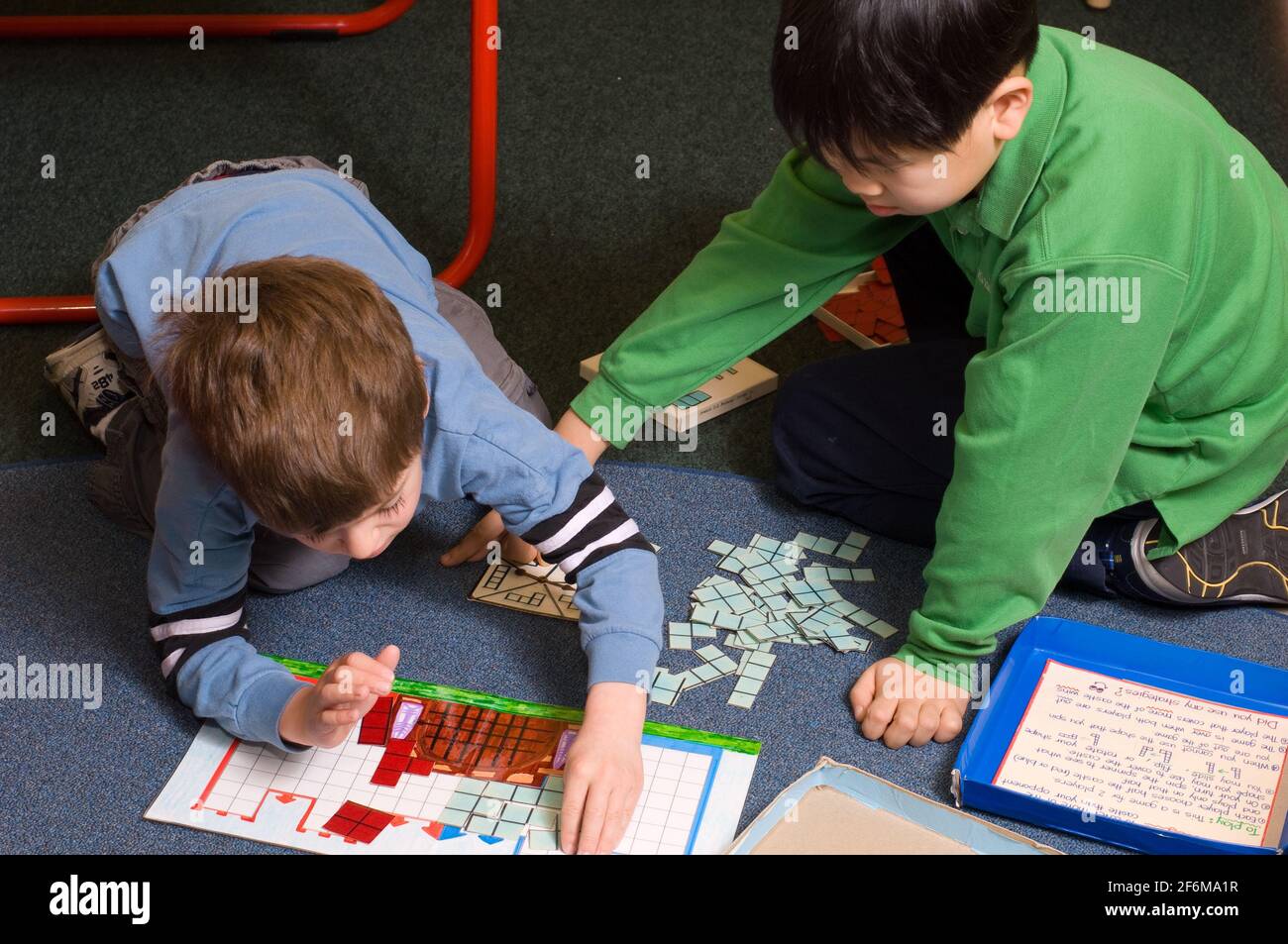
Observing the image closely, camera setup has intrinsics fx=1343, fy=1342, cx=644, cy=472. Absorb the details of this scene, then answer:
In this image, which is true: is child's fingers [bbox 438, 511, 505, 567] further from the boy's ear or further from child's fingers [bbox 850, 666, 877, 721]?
the boy's ear

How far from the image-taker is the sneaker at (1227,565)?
119cm

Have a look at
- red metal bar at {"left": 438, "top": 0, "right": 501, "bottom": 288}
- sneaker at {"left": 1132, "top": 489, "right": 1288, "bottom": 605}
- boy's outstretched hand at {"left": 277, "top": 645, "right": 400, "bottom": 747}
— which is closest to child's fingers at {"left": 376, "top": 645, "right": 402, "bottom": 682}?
boy's outstretched hand at {"left": 277, "top": 645, "right": 400, "bottom": 747}

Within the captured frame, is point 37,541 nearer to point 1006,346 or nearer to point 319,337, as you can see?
point 319,337

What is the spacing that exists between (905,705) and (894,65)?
1.65ft

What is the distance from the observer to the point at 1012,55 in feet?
3.03

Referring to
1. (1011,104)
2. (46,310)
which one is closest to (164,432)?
(46,310)

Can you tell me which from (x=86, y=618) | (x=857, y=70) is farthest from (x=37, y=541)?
(x=857, y=70)

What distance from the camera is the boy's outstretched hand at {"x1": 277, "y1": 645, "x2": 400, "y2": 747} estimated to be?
3.00ft

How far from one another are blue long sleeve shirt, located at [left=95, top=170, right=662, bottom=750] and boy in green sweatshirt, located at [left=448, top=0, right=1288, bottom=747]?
235 millimetres

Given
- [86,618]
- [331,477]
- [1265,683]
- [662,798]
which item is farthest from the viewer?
[86,618]

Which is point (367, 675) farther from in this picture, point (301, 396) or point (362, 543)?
point (301, 396)

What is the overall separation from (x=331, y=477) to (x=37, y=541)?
0.58 m

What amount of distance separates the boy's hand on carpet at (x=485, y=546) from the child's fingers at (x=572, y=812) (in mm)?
334

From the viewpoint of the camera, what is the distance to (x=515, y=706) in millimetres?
1093
